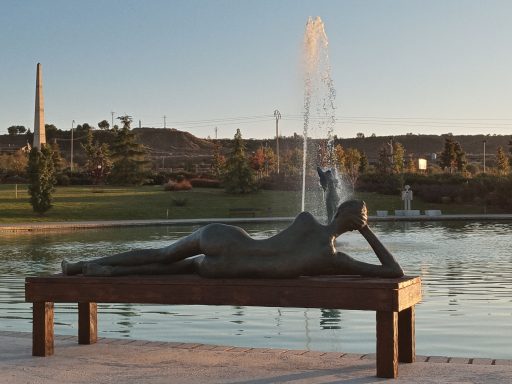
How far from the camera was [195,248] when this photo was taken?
6316 mm

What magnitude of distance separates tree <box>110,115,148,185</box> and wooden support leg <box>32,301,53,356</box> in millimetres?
48950

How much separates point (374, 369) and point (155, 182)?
5168 cm

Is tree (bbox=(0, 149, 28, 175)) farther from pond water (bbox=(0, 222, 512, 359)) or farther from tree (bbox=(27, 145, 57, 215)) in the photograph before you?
pond water (bbox=(0, 222, 512, 359))

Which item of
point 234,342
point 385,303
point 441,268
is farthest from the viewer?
point 441,268

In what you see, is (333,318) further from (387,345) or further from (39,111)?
(39,111)

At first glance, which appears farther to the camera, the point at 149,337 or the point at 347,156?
the point at 347,156

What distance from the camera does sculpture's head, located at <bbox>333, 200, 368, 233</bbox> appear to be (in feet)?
20.1

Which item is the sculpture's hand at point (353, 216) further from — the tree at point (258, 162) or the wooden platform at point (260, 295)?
the tree at point (258, 162)

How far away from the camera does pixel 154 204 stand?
3978cm

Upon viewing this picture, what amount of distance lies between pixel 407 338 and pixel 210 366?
1.54 meters

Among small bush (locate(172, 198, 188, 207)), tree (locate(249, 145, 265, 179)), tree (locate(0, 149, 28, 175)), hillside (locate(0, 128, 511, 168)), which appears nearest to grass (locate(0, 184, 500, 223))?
small bush (locate(172, 198, 188, 207))

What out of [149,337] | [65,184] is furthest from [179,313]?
[65,184]

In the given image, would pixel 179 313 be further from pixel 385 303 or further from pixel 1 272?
pixel 1 272

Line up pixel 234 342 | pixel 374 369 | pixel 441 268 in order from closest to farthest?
pixel 374 369 < pixel 234 342 < pixel 441 268
